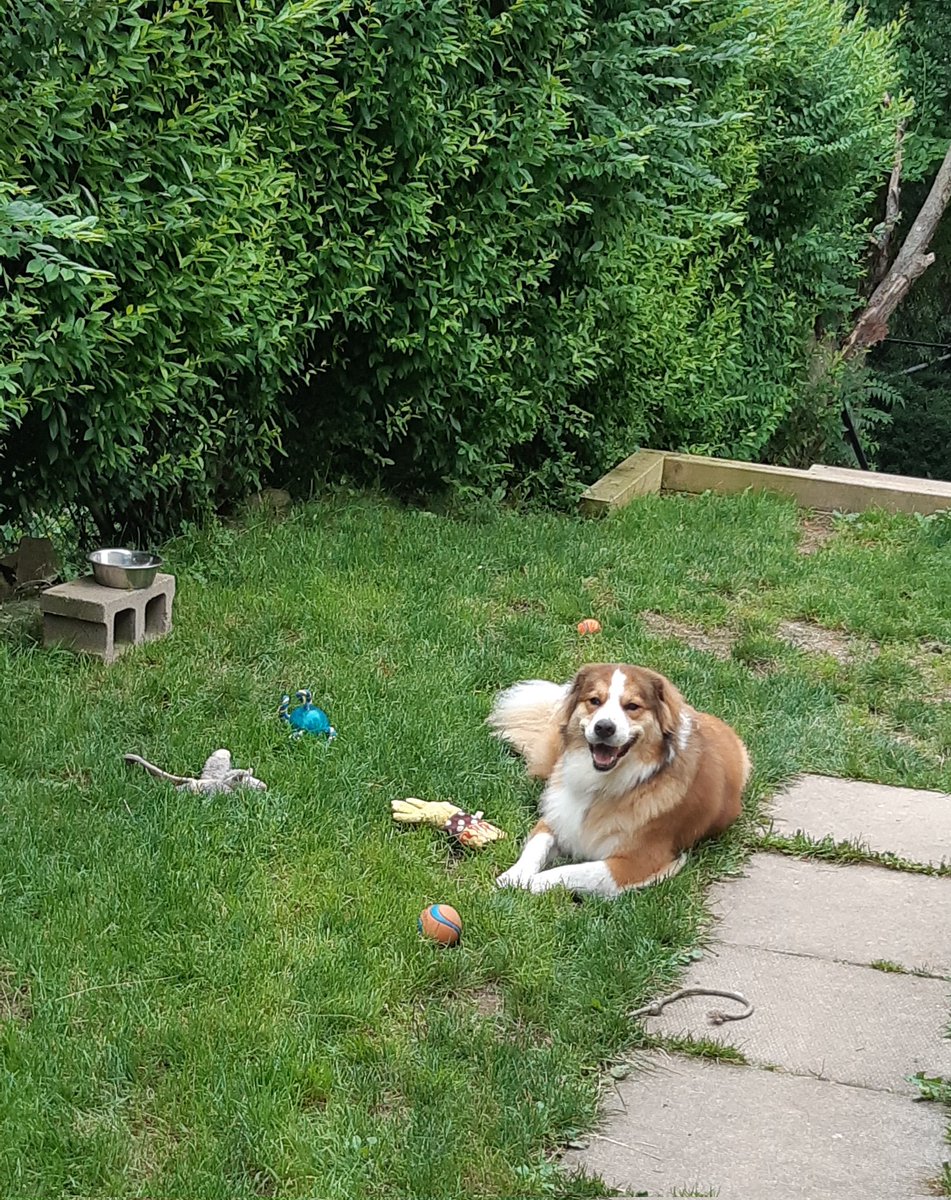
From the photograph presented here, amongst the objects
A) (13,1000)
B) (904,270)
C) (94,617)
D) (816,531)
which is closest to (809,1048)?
(13,1000)

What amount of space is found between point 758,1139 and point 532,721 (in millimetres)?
2117

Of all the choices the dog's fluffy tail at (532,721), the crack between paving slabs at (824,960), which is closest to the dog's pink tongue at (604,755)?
the dog's fluffy tail at (532,721)

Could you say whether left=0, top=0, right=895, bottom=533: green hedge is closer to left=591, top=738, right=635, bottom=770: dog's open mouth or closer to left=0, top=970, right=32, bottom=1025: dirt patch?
left=0, top=970, right=32, bottom=1025: dirt patch

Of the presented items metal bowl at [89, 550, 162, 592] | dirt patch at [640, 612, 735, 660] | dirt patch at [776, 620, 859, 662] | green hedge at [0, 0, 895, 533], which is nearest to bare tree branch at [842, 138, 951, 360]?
green hedge at [0, 0, 895, 533]

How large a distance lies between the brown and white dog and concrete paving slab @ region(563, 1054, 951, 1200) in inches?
35.0

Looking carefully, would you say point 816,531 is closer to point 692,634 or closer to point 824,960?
point 692,634

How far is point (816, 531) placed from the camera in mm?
8766

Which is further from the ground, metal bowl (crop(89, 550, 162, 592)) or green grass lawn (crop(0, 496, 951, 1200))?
metal bowl (crop(89, 550, 162, 592))

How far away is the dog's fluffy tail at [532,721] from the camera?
4.67 metres

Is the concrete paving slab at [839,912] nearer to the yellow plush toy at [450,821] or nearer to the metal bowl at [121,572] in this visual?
the yellow plush toy at [450,821]

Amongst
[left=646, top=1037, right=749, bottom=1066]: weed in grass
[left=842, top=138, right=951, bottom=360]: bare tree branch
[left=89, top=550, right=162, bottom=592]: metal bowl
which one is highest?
[left=842, top=138, right=951, bottom=360]: bare tree branch

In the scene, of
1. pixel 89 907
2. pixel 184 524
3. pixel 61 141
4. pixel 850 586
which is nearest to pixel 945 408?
pixel 850 586

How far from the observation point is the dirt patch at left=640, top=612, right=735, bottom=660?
634 centimetres

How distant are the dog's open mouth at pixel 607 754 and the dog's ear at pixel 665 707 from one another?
14 centimetres
